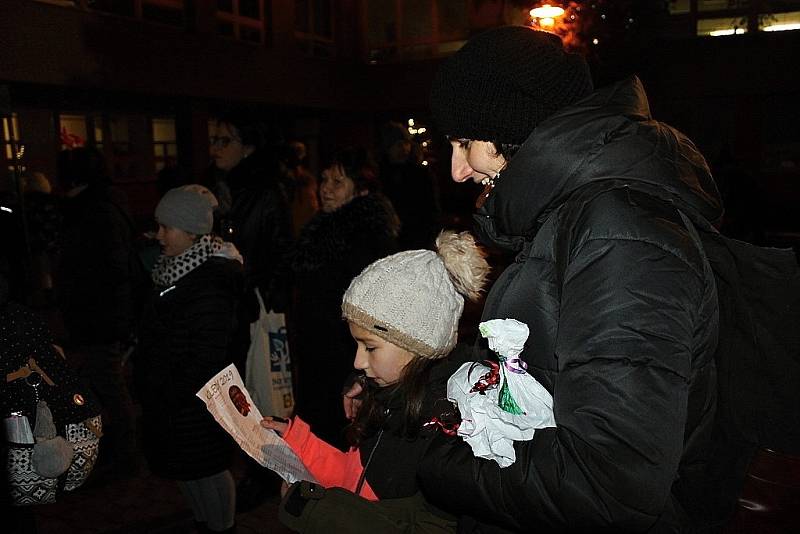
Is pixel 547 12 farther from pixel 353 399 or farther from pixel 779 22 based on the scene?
pixel 779 22

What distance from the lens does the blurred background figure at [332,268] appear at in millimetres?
3980

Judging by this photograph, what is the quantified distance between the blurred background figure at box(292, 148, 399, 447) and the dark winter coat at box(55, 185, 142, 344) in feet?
4.51

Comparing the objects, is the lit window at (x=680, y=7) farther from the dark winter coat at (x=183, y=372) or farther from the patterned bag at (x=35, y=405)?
the patterned bag at (x=35, y=405)

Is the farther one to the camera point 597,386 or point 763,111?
point 763,111

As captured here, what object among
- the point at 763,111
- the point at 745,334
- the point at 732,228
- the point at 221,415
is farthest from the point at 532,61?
the point at 763,111

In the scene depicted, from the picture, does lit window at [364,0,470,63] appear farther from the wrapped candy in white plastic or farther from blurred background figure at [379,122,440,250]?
the wrapped candy in white plastic

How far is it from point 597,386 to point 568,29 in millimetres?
8375

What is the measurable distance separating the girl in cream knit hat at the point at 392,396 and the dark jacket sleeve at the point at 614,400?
23.6 inches

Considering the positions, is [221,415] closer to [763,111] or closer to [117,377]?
[117,377]

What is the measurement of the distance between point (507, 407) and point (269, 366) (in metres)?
3.09

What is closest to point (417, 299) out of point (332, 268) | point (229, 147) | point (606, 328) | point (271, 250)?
point (606, 328)

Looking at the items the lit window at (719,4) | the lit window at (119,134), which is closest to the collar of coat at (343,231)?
the lit window at (119,134)

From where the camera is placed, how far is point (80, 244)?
446 centimetres

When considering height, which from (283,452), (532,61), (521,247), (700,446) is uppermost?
(532,61)
